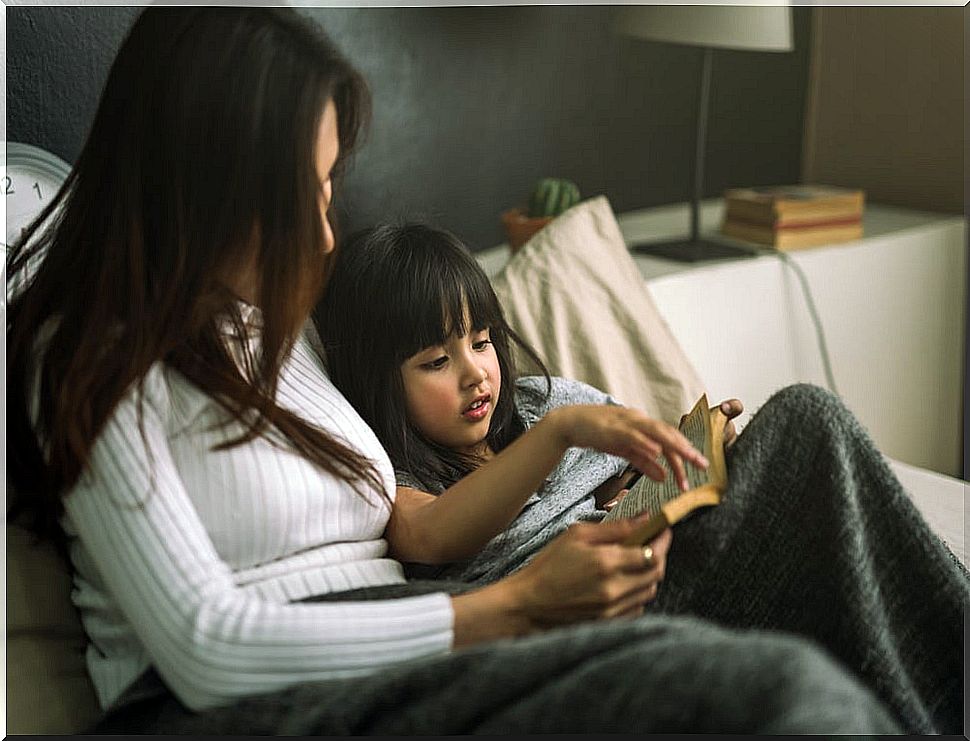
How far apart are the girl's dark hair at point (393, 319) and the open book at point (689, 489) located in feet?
0.68

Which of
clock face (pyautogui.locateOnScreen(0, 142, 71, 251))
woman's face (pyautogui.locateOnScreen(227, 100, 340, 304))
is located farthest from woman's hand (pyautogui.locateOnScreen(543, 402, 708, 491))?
clock face (pyautogui.locateOnScreen(0, 142, 71, 251))

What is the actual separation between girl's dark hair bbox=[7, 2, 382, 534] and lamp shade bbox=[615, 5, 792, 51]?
43.5 inches

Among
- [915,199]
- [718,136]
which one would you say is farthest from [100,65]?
[915,199]

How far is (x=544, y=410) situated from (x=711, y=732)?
64 centimetres

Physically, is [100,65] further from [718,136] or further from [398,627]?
[718,136]

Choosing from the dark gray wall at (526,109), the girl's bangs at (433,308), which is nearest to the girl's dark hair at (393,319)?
the girl's bangs at (433,308)

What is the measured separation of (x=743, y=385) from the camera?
1.89m

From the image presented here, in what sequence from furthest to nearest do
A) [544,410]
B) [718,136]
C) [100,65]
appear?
[718,136], [100,65], [544,410]

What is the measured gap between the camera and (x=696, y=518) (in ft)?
3.18

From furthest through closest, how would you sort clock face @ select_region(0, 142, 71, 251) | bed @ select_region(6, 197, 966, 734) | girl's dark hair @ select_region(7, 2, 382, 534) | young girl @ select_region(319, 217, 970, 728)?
bed @ select_region(6, 197, 966, 734) → clock face @ select_region(0, 142, 71, 251) → young girl @ select_region(319, 217, 970, 728) → girl's dark hair @ select_region(7, 2, 382, 534)

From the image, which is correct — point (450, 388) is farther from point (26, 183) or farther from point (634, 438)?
point (26, 183)

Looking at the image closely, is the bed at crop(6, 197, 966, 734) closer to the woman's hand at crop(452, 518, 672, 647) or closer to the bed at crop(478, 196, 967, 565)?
the bed at crop(478, 196, 967, 565)

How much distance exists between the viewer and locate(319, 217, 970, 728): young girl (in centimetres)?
94

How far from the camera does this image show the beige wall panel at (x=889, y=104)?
224 cm
